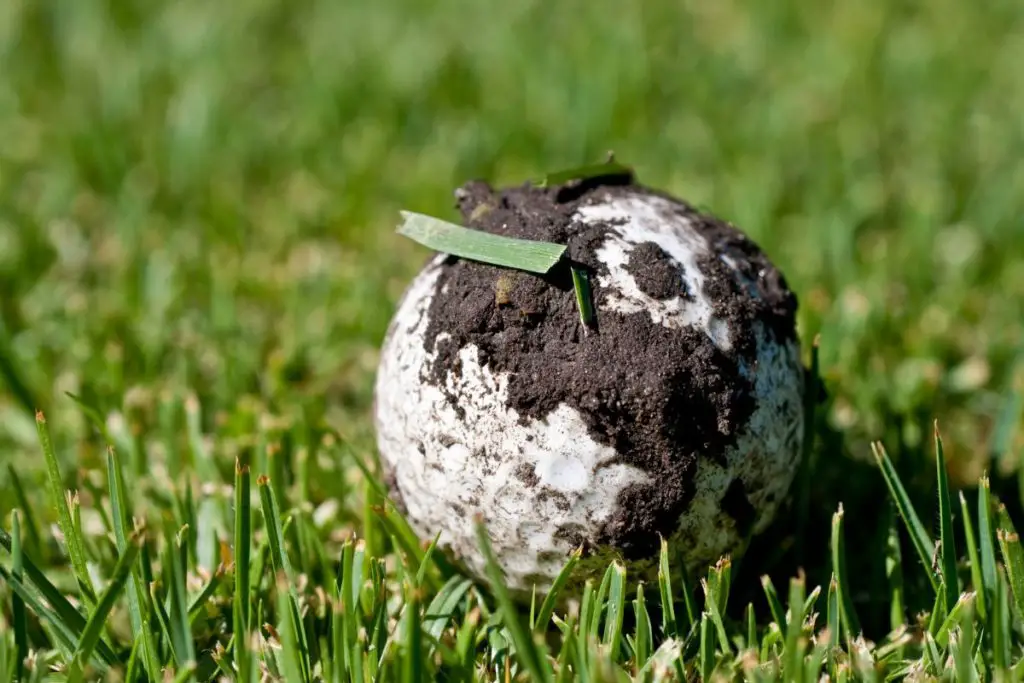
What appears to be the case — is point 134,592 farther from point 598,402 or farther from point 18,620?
point 598,402

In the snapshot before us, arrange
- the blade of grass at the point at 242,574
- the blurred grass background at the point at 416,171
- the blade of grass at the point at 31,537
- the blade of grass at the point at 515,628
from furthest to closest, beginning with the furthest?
the blurred grass background at the point at 416,171, the blade of grass at the point at 31,537, the blade of grass at the point at 242,574, the blade of grass at the point at 515,628

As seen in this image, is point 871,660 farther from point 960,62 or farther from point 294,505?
point 960,62

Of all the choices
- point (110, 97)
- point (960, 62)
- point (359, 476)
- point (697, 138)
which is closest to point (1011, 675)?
point (359, 476)

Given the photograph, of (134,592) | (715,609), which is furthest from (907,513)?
(134,592)

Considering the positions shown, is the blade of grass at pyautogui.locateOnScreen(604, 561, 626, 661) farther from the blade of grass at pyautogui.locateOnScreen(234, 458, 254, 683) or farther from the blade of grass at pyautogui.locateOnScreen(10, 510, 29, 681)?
the blade of grass at pyautogui.locateOnScreen(10, 510, 29, 681)

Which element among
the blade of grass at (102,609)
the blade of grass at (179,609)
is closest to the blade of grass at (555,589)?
the blade of grass at (179,609)

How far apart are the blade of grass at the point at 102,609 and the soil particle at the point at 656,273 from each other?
40.7 inches

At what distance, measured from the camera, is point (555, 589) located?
1967 millimetres

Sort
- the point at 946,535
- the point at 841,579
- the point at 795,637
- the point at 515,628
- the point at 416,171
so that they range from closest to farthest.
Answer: the point at 515,628 < the point at 795,637 < the point at 946,535 < the point at 841,579 < the point at 416,171

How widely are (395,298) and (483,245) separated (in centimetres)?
147

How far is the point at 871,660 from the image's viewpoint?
198 cm

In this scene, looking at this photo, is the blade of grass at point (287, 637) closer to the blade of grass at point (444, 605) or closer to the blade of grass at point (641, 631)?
the blade of grass at point (444, 605)

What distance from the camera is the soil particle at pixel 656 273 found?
2.01 metres

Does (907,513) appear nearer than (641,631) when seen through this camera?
No
